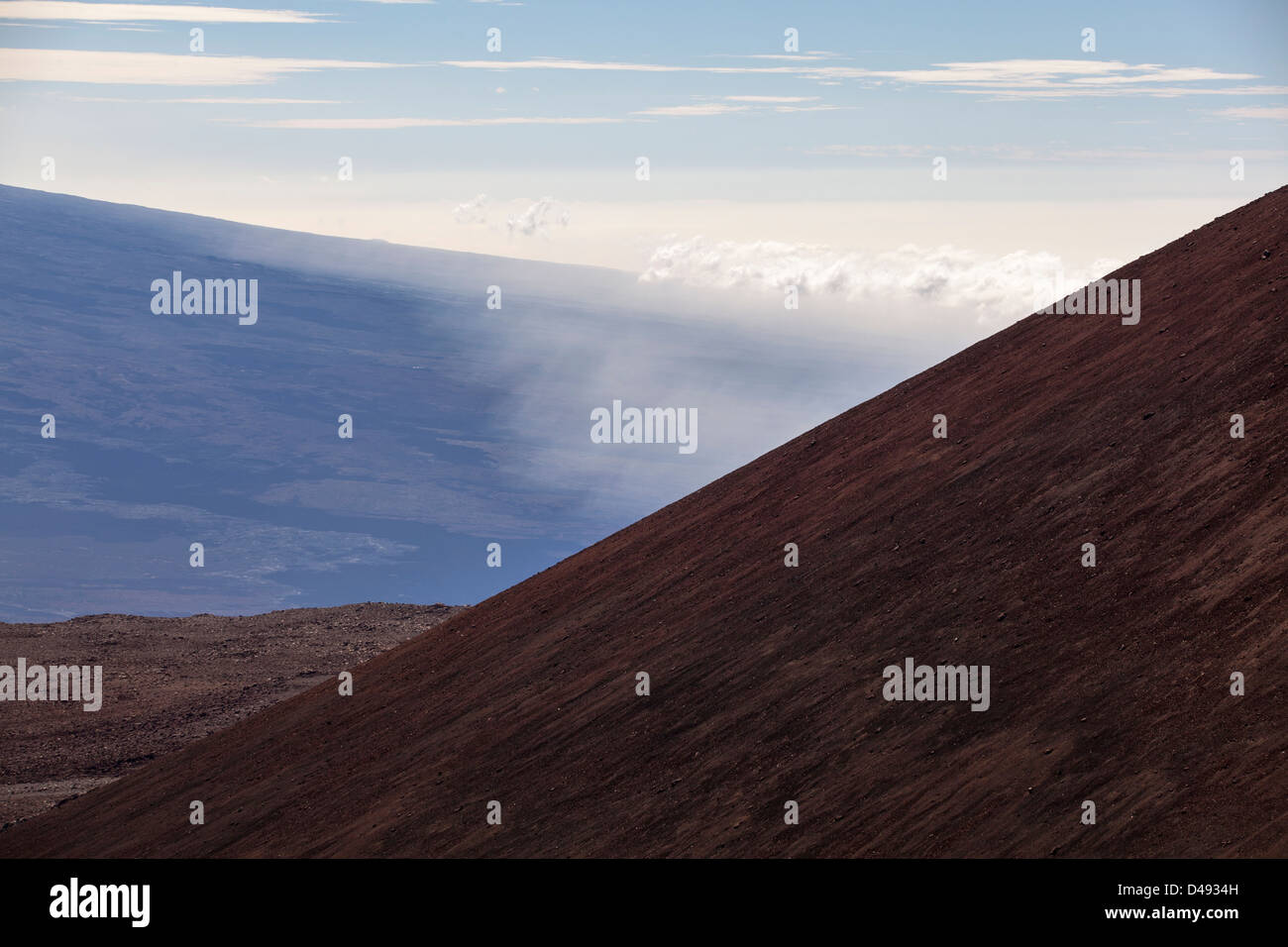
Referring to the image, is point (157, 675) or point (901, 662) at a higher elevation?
point (157, 675)

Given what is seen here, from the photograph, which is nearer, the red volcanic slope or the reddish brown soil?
the red volcanic slope

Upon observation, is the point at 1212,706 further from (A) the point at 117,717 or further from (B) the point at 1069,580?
(A) the point at 117,717

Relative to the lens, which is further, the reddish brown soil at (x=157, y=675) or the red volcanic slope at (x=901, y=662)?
the reddish brown soil at (x=157, y=675)
